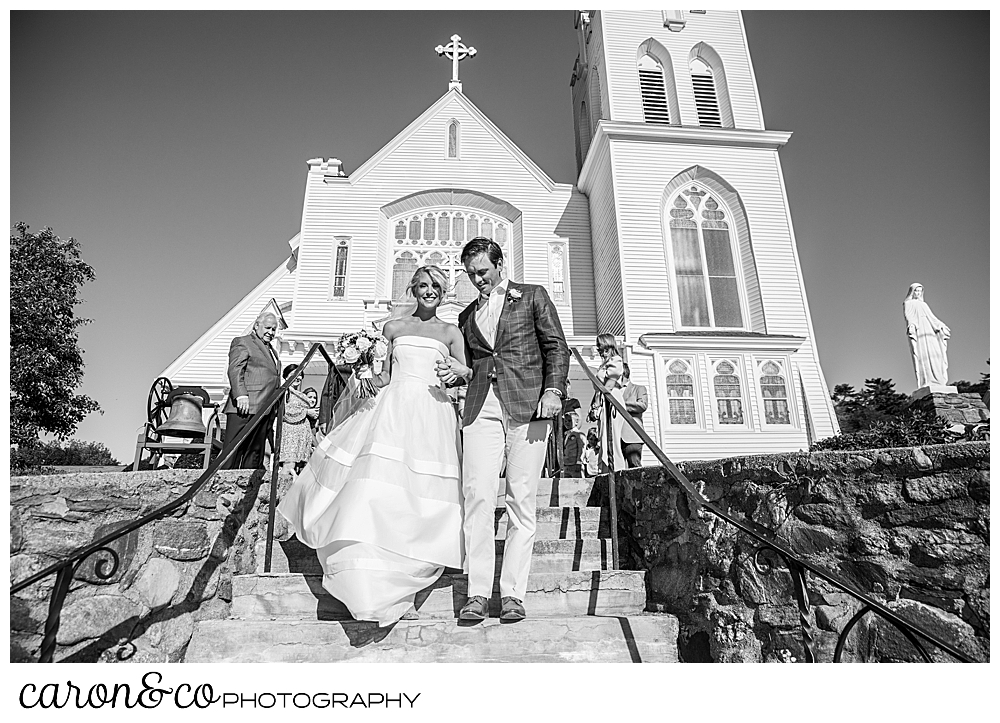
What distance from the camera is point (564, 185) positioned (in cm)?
1445

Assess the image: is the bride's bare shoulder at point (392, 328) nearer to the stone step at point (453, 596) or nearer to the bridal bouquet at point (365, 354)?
the bridal bouquet at point (365, 354)

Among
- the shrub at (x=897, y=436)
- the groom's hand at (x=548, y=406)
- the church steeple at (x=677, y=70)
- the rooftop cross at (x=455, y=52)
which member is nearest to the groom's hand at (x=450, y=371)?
the groom's hand at (x=548, y=406)

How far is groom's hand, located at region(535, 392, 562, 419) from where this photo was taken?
2822 millimetres

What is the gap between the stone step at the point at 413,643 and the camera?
261cm

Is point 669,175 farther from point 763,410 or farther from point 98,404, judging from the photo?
point 98,404

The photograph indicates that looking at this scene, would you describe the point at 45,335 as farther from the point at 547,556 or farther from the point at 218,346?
the point at 547,556

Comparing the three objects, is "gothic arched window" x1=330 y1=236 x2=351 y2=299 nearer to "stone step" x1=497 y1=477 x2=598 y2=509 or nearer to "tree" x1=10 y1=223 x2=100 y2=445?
"tree" x1=10 y1=223 x2=100 y2=445

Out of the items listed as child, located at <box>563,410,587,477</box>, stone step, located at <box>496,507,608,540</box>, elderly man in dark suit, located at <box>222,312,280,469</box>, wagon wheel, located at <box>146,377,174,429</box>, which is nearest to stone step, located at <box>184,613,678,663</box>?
stone step, located at <box>496,507,608,540</box>

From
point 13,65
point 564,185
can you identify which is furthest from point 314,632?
point 564,185

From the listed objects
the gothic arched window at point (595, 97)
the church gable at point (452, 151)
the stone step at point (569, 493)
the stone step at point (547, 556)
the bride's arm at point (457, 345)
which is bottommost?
the stone step at point (547, 556)

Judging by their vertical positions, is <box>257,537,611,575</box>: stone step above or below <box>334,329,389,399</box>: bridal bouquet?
below

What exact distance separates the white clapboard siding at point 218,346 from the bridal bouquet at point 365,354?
910cm

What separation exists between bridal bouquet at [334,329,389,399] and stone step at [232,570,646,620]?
114 cm
